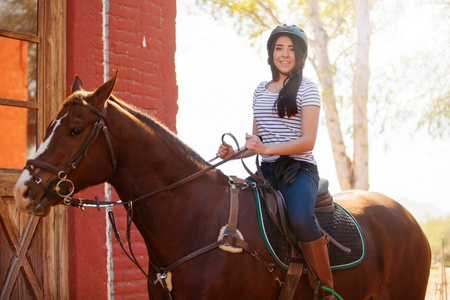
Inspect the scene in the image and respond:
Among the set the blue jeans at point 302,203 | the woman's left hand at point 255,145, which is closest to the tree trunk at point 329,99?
the blue jeans at point 302,203

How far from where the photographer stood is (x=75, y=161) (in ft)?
9.39

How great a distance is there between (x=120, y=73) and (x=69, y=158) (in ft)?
8.32

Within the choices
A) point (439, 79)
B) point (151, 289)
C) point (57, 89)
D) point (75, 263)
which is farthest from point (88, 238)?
point (439, 79)

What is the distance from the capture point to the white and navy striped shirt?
3.57 m

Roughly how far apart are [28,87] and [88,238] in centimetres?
156

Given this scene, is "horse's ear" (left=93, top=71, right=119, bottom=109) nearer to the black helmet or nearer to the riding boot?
the black helmet

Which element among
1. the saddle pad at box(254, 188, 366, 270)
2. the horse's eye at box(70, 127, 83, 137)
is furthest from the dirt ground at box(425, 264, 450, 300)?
the horse's eye at box(70, 127, 83, 137)

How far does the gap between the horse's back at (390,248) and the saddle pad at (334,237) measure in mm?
154

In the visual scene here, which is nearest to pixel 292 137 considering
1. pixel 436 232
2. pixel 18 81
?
pixel 18 81

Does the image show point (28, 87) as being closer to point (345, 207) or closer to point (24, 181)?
point (24, 181)

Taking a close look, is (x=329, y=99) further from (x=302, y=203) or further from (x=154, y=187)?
(x=154, y=187)

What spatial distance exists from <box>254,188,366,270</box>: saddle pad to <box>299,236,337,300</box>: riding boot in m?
0.14

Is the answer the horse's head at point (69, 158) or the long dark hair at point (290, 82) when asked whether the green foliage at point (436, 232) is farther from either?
the horse's head at point (69, 158)

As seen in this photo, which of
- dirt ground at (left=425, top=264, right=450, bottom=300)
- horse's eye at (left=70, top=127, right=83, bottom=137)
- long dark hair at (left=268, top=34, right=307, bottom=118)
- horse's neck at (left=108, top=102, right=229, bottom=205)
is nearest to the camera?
horse's eye at (left=70, top=127, right=83, bottom=137)
